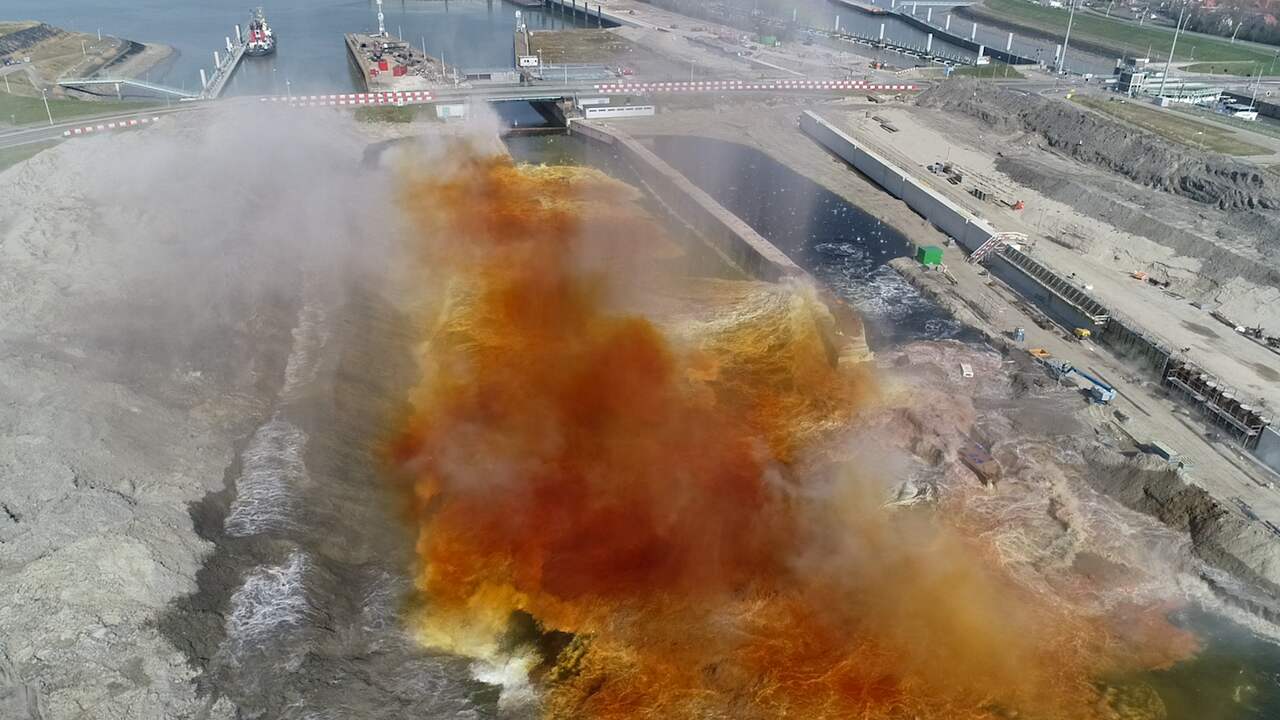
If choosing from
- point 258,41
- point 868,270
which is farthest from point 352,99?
point 868,270

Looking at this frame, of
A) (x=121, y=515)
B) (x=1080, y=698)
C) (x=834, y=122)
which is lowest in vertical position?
(x=1080, y=698)

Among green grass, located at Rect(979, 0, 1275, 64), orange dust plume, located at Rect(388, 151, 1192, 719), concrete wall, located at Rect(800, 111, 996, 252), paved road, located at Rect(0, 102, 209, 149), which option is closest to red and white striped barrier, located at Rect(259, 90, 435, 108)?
paved road, located at Rect(0, 102, 209, 149)

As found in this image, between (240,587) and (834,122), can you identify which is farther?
(834,122)

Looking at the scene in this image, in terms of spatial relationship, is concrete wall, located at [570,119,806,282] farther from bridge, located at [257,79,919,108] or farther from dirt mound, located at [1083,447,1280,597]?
dirt mound, located at [1083,447,1280,597]

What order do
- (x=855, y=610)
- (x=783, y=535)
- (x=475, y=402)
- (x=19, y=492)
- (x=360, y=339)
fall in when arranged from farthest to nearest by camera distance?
(x=360, y=339)
(x=475, y=402)
(x=783, y=535)
(x=855, y=610)
(x=19, y=492)

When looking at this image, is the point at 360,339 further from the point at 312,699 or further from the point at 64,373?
the point at 312,699

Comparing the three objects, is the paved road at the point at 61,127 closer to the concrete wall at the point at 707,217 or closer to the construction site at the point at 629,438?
the construction site at the point at 629,438

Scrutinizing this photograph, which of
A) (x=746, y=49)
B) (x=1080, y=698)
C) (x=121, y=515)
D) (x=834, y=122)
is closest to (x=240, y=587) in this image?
(x=121, y=515)
